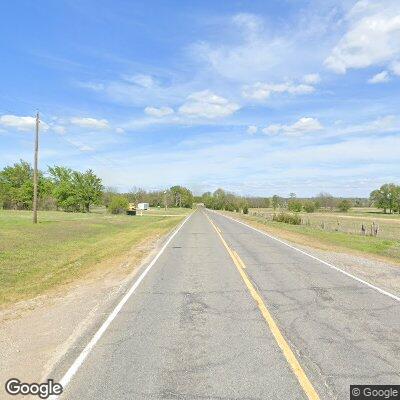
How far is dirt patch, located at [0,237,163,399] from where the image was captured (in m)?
6.16

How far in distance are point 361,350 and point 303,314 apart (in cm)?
218

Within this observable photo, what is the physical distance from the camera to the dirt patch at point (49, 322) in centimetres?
616

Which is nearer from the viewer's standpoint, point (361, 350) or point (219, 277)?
point (361, 350)

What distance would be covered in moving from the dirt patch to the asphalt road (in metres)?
0.56

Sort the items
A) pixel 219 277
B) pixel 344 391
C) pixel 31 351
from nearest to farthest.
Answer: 1. pixel 344 391
2. pixel 31 351
3. pixel 219 277

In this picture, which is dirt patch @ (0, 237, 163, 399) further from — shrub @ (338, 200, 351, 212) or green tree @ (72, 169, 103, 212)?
shrub @ (338, 200, 351, 212)

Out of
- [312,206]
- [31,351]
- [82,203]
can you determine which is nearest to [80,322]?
[31,351]

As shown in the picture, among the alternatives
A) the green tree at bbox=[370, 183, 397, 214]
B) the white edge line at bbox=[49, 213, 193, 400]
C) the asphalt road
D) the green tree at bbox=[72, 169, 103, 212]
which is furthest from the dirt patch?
the green tree at bbox=[370, 183, 397, 214]

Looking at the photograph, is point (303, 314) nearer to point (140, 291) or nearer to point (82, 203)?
point (140, 291)

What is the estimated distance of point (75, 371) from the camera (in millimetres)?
5809

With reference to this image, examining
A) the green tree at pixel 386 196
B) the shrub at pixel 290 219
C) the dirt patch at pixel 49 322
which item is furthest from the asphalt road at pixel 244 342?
the green tree at pixel 386 196

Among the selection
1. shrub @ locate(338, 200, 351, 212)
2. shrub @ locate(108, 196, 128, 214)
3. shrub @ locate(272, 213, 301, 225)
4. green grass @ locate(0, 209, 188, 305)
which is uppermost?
shrub @ locate(338, 200, 351, 212)

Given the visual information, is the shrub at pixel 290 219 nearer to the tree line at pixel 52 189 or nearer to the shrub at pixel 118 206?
the shrub at pixel 118 206

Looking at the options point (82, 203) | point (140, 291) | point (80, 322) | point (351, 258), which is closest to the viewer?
point (80, 322)
